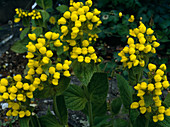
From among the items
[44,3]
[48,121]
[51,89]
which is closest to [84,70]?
[51,89]

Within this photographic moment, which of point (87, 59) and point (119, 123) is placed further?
point (119, 123)

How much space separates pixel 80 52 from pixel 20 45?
1.11 m

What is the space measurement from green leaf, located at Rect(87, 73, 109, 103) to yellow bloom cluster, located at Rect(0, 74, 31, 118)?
0.48 m

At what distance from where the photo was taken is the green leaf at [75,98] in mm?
1350

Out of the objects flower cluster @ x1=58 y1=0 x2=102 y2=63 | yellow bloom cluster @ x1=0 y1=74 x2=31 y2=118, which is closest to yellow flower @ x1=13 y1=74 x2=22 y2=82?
yellow bloom cluster @ x1=0 y1=74 x2=31 y2=118

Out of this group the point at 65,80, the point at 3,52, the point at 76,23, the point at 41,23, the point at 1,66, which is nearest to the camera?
the point at 76,23

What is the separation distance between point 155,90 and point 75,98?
1.89 ft

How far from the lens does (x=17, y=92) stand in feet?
3.23

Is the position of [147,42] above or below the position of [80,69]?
above

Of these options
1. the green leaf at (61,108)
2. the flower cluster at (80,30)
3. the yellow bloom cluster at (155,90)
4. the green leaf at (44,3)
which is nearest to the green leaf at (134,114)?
the yellow bloom cluster at (155,90)

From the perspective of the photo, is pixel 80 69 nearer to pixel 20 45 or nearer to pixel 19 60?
A: pixel 20 45

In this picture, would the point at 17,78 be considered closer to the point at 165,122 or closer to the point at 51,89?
the point at 51,89

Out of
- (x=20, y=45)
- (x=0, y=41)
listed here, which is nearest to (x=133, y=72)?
(x=20, y=45)

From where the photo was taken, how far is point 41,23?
92.0 inches
